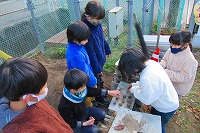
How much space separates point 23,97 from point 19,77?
17cm

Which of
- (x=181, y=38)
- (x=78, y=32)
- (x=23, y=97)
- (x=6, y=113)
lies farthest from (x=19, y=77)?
(x=181, y=38)

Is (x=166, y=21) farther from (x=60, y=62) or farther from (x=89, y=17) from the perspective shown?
(x=89, y=17)

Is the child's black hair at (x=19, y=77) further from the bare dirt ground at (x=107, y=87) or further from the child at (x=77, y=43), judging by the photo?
the bare dirt ground at (x=107, y=87)

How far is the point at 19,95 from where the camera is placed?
1.06 m

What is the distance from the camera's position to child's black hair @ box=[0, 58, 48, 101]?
3.25 ft

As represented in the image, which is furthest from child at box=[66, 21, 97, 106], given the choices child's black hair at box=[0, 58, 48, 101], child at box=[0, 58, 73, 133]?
child's black hair at box=[0, 58, 48, 101]

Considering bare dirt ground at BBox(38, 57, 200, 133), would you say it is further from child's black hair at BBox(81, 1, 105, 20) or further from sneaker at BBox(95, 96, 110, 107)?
child's black hair at BBox(81, 1, 105, 20)

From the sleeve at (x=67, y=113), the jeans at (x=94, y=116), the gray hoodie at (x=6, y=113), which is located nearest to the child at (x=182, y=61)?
the jeans at (x=94, y=116)

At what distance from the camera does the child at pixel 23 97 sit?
100cm

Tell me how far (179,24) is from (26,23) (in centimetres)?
639

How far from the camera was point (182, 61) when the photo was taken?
239 centimetres

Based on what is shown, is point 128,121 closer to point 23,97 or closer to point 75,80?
point 75,80

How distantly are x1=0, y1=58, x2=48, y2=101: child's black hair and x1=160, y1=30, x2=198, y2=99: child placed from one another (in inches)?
76.2

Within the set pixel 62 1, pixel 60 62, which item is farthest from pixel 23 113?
pixel 62 1
